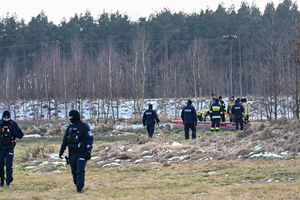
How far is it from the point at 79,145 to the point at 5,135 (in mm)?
2322

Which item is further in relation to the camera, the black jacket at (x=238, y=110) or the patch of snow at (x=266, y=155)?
the black jacket at (x=238, y=110)

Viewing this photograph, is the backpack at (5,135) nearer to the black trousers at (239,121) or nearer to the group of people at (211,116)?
the group of people at (211,116)

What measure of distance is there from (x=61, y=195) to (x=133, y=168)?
5.20 m

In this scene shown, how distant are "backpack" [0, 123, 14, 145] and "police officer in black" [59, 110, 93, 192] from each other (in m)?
1.89

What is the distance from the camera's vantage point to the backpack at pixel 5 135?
42.1 feet

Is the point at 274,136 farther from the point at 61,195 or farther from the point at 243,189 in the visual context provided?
the point at 61,195

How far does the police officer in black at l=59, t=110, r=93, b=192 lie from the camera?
11.6 meters

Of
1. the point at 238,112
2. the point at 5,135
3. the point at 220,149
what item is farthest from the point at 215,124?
the point at 5,135

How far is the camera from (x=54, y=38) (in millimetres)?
85188

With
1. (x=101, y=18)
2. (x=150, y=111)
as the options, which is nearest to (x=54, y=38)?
(x=101, y=18)

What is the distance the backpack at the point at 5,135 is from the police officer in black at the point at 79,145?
1.89 meters

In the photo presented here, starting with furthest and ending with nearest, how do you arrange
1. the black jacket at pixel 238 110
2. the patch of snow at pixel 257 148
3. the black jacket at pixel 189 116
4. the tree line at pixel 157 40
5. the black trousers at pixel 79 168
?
1. the tree line at pixel 157 40
2. the black jacket at pixel 238 110
3. the black jacket at pixel 189 116
4. the patch of snow at pixel 257 148
5. the black trousers at pixel 79 168

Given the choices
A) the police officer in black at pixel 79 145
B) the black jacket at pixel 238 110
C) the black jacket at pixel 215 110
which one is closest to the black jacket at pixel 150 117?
the black jacket at pixel 215 110

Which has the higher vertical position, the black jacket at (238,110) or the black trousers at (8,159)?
the black jacket at (238,110)
